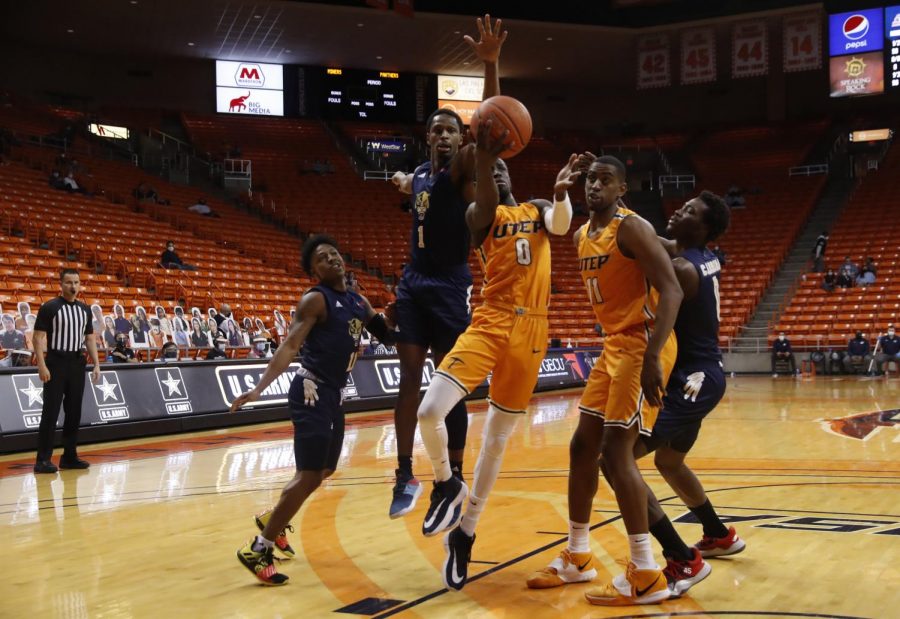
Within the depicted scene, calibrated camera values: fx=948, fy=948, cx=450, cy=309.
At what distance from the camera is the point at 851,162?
32.1 meters

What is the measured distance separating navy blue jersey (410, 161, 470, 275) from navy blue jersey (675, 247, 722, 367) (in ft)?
3.85

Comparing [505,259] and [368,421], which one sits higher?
[505,259]

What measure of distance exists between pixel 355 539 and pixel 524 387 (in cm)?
164

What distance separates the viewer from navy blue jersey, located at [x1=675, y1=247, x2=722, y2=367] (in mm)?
4699

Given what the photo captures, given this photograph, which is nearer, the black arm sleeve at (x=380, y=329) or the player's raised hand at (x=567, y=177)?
the player's raised hand at (x=567, y=177)

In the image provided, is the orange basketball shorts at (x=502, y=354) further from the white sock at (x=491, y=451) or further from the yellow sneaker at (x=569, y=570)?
the yellow sneaker at (x=569, y=570)

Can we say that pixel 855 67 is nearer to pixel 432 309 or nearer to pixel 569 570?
pixel 432 309

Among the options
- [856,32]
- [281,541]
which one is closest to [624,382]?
[281,541]

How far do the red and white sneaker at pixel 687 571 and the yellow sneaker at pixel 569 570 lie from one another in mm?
379

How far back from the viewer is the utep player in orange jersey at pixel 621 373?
13.7 ft

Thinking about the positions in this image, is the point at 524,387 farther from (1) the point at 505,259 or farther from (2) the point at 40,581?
(2) the point at 40,581

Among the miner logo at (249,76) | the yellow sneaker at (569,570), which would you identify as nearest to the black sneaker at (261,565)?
the yellow sneaker at (569,570)

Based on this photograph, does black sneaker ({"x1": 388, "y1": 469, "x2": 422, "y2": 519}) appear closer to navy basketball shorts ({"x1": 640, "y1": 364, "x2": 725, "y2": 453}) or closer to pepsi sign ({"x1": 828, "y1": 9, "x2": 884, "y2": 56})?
navy basketball shorts ({"x1": 640, "y1": 364, "x2": 725, "y2": 453})

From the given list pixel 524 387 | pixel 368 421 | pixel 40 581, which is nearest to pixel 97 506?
pixel 40 581
